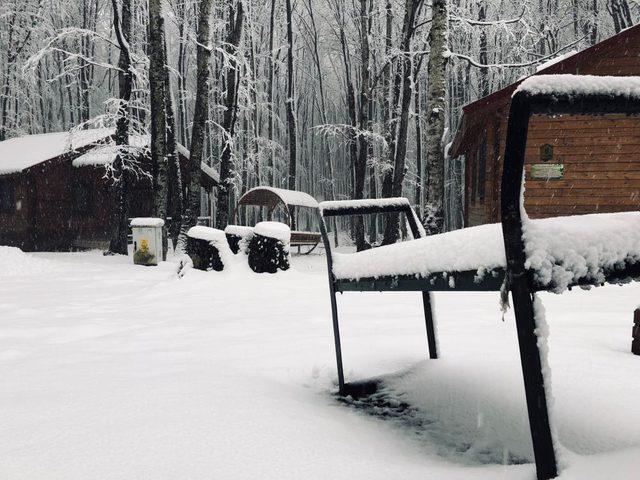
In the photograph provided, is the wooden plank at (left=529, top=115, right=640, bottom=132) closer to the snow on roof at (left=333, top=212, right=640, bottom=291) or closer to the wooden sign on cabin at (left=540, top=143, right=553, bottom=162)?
the wooden sign on cabin at (left=540, top=143, right=553, bottom=162)

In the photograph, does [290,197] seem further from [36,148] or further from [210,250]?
[36,148]

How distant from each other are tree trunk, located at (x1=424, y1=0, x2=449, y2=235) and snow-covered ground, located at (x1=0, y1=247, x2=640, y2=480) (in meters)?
5.04

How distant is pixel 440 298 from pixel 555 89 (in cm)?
468

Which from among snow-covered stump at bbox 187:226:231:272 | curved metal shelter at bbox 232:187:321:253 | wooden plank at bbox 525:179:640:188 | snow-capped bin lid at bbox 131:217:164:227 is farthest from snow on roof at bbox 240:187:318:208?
snow-covered stump at bbox 187:226:231:272

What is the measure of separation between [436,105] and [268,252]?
13.6ft

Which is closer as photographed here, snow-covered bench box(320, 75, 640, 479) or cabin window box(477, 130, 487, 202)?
snow-covered bench box(320, 75, 640, 479)

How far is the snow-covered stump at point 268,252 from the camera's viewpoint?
7.29 metres

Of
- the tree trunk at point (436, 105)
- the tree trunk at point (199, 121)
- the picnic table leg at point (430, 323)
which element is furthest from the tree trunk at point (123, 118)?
the picnic table leg at point (430, 323)

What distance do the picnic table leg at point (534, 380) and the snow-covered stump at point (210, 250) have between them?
6581 millimetres

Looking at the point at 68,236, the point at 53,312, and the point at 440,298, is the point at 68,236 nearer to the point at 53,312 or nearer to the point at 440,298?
the point at 53,312

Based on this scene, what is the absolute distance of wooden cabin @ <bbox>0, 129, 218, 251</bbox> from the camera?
18.0m

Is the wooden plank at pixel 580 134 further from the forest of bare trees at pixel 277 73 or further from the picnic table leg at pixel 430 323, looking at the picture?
the picnic table leg at pixel 430 323

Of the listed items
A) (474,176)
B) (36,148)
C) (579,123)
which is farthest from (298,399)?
(36,148)

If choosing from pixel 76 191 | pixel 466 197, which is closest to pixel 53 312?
pixel 466 197
